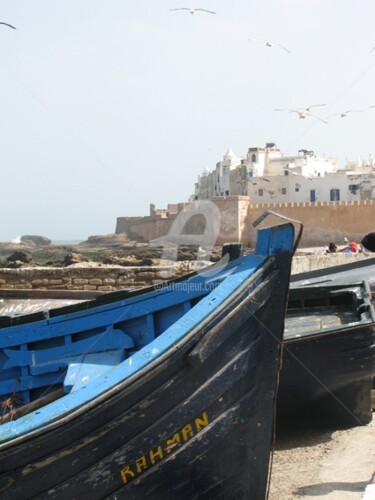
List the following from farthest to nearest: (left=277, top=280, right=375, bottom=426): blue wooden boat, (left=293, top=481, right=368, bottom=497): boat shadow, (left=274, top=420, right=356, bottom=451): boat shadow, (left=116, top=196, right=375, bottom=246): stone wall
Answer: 1. (left=116, top=196, right=375, bottom=246): stone wall
2. (left=274, top=420, right=356, bottom=451): boat shadow
3. (left=277, top=280, right=375, bottom=426): blue wooden boat
4. (left=293, top=481, right=368, bottom=497): boat shadow

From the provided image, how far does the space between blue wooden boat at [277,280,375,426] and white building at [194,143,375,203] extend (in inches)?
1920

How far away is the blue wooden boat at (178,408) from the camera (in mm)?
3939

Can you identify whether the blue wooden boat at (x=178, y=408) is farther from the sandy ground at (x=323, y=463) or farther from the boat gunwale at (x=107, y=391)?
the sandy ground at (x=323, y=463)

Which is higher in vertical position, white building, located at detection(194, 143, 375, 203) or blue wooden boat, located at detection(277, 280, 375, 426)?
white building, located at detection(194, 143, 375, 203)

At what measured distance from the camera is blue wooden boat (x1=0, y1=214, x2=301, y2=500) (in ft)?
12.9

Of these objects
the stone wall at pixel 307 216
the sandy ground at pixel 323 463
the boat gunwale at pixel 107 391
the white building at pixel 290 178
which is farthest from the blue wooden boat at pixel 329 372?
the white building at pixel 290 178

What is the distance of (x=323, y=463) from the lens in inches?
232

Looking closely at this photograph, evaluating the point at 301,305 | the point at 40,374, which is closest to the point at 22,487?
the point at 40,374

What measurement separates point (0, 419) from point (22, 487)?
A: 1.10m

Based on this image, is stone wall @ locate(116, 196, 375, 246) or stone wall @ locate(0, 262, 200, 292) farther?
stone wall @ locate(116, 196, 375, 246)

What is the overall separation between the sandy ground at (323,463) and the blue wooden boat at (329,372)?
0.20m

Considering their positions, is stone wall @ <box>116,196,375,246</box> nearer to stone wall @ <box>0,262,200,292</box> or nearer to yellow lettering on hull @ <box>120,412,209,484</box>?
stone wall @ <box>0,262,200,292</box>

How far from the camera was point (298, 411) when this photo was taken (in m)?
6.49

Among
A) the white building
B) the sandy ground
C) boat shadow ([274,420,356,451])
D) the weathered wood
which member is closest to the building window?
the white building
